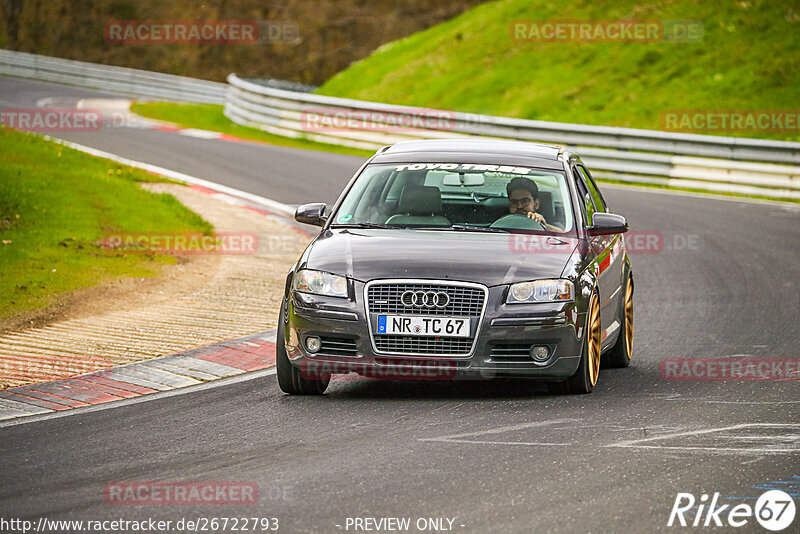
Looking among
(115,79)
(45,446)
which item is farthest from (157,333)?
(115,79)

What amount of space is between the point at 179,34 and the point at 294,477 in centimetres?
5045

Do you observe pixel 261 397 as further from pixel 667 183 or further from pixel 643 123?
pixel 643 123

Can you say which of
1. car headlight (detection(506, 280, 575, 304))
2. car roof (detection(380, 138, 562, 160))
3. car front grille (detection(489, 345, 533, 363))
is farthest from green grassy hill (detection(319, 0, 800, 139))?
car front grille (detection(489, 345, 533, 363))

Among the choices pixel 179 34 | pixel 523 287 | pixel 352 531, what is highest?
pixel 179 34

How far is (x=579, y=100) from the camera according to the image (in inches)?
1228

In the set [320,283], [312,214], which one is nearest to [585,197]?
[312,214]

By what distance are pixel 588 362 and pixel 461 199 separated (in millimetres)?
1725

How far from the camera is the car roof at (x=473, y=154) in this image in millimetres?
9617

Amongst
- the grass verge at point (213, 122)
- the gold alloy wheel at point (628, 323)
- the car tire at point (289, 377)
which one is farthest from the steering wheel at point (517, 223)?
the grass verge at point (213, 122)

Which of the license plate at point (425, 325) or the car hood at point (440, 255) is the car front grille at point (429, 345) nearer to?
the license plate at point (425, 325)

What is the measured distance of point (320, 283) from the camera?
8312 mm

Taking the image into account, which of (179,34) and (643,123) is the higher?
(179,34)

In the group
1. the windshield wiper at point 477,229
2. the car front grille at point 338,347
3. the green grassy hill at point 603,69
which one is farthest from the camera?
the green grassy hill at point 603,69

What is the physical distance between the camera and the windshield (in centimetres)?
918
